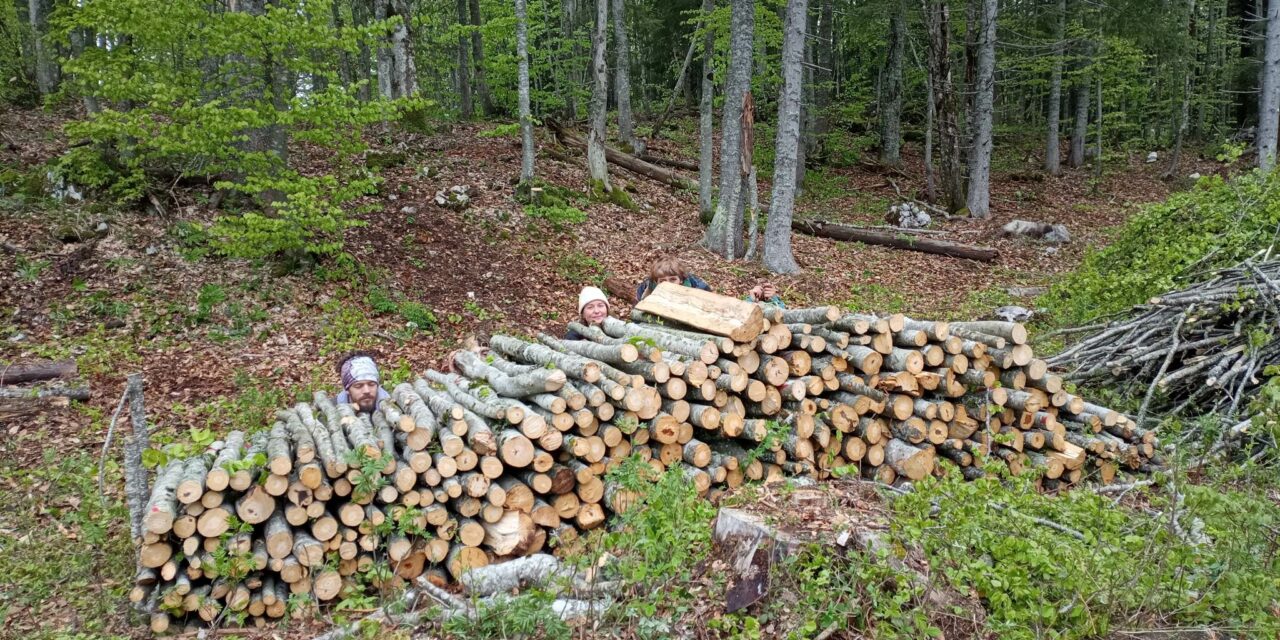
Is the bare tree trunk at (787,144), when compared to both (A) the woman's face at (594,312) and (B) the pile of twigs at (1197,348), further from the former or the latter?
(A) the woman's face at (594,312)

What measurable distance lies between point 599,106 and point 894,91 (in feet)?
39.8

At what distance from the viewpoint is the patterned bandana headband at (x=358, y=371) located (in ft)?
19.0

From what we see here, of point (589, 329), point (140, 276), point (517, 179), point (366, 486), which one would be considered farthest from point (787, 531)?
point (517, 179)

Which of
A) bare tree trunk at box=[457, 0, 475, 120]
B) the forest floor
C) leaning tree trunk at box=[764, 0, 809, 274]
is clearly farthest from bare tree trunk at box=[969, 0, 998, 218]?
bare tree trunk at box=[457, 0, 475, 120]

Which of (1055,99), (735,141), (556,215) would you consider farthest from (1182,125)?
(556,215)

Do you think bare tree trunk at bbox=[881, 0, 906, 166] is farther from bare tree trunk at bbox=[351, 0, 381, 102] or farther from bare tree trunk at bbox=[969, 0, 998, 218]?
bare tree trunk at bbox=[351, 0, 381, 102]

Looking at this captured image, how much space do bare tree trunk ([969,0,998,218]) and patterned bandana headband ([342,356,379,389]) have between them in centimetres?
1672

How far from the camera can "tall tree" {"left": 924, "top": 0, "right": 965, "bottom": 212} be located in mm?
17125

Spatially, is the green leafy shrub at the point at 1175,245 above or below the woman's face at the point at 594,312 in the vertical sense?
above

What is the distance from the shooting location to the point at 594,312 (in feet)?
23.0

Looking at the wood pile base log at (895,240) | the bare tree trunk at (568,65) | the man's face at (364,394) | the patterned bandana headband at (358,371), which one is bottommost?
the man's face at (364,394)

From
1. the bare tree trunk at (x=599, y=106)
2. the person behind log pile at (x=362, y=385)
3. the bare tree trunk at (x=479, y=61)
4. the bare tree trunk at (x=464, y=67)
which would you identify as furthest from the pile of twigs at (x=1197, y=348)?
the bare tree trunk at (x=464, y=67)

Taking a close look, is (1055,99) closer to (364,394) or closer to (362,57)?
(364,394)

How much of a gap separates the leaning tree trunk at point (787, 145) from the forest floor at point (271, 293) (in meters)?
0.45
